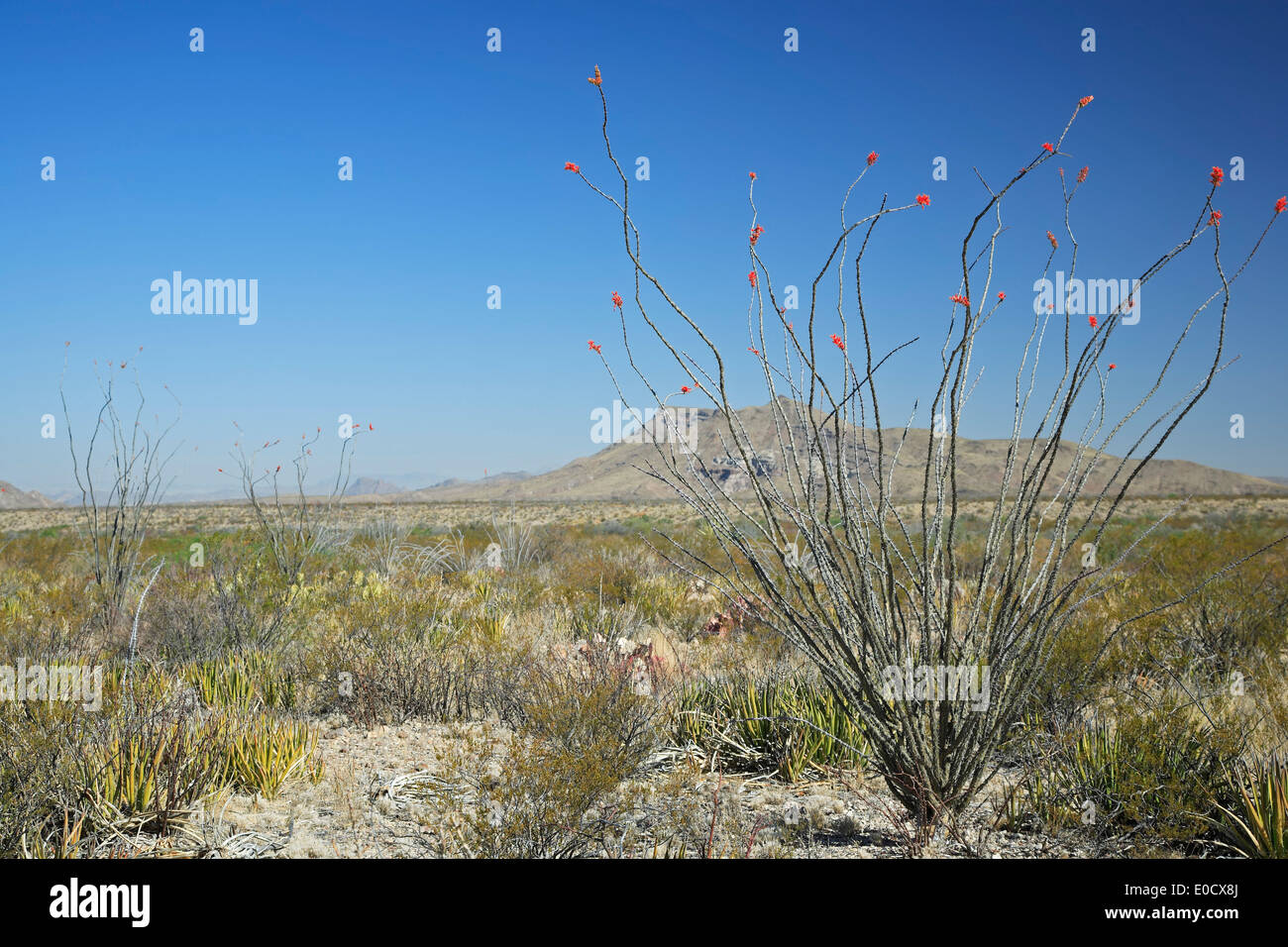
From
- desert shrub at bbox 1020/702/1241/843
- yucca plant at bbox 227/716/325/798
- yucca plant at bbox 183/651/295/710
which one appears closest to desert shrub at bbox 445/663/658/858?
yucca plant at bbox 227/716/325/798

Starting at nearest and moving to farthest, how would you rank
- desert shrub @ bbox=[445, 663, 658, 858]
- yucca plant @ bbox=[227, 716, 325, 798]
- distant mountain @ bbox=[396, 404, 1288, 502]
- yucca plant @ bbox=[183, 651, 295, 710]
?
desert shrub @ bbox=[445, 663, 658, 858]
yucca plant @ bbox=[227, 716, 325, 798]
yucca plant @ bbox=[183, 651, 295, 710]
distant mountain @ bbox=[396, 404, 1288, 502]

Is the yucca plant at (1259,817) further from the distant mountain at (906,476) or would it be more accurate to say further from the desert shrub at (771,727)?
the distant mountain at (906,476)

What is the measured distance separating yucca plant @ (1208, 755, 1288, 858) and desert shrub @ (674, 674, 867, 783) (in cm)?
171

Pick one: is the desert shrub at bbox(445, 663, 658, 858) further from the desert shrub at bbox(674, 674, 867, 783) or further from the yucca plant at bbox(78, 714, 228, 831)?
the yucca plant at bbox(78, 714, 228, 831)

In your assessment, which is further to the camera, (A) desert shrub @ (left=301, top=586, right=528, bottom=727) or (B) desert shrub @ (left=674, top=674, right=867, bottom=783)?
(A) desert shrub @ (left=301, top=586, right=528, bottom=727)

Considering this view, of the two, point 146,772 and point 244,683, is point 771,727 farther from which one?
point 244,683

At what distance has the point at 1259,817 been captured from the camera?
3.29m

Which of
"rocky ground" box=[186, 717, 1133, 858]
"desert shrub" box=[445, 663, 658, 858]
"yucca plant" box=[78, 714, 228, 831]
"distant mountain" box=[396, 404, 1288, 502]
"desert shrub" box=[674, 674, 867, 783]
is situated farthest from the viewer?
"distant mountain" box=[396, 404, 1288, 502]

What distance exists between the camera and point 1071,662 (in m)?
5.68

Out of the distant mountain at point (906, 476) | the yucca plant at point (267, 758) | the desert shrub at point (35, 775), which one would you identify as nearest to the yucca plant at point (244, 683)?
the yucca plant at point (267, 758)

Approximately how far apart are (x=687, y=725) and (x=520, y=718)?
1.15 metres

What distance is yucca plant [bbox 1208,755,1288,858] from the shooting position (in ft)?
10.6
